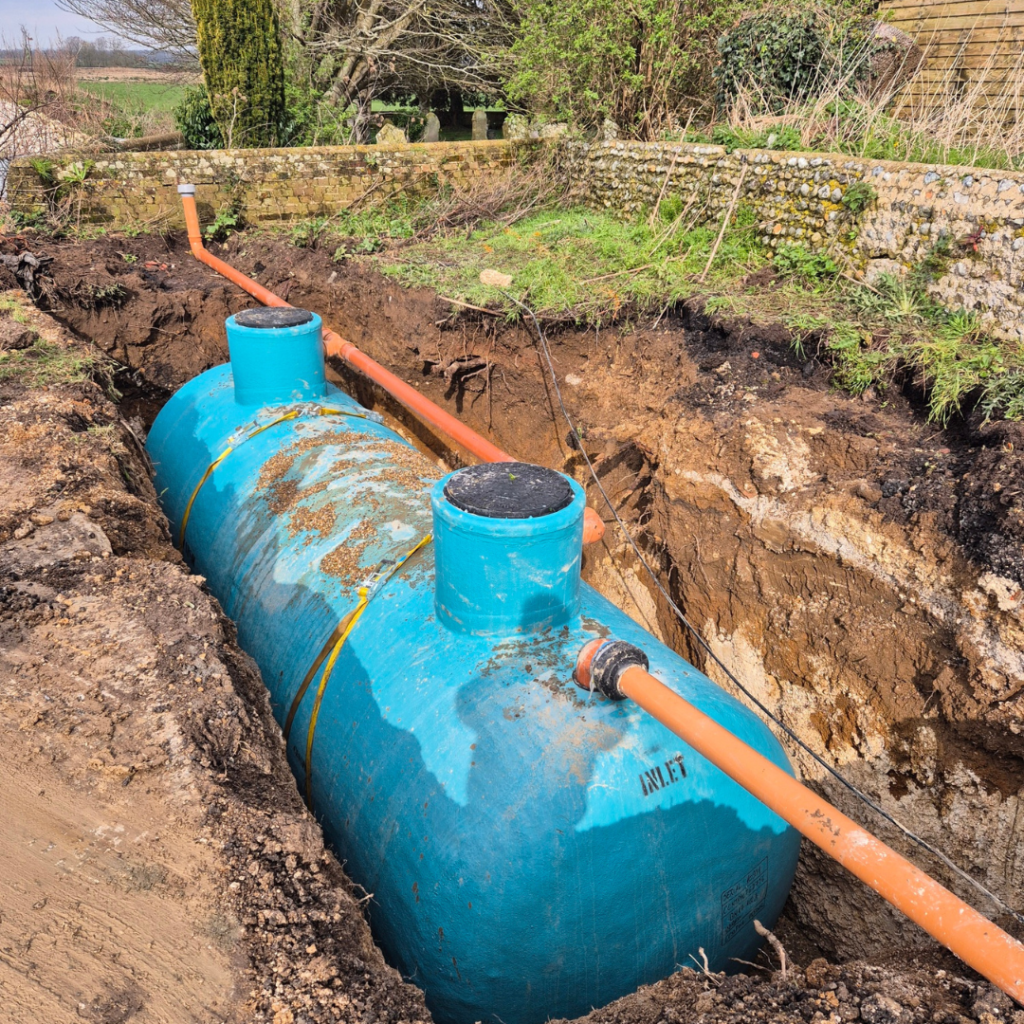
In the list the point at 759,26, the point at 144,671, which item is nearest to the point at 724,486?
the point at 144,671

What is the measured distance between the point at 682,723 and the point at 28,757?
227 cm

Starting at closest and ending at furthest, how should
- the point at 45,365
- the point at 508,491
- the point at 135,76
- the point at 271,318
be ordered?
the point at 508,491 → the point at 271,318 → the point at 45,365 → the point at 135,76

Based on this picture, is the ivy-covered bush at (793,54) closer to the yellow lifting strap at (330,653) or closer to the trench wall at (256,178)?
the trench wall at (256,178)

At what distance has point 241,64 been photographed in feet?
40.5

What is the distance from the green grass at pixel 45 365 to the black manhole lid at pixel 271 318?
60.2 inches

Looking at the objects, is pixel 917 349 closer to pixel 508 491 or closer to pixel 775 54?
pixel 508 491

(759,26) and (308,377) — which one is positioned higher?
(759,26)

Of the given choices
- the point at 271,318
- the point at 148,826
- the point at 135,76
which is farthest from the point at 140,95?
the point at 148,826

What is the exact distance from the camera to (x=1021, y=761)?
3930mm

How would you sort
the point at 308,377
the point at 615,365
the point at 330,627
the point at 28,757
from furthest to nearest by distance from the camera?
1. the point at 615,365
2. the point at 308,377
3. the point at 330,627
4. the point at 28,757

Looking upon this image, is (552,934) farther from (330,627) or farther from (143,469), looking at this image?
(143,469)

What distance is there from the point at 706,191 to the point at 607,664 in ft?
25.2

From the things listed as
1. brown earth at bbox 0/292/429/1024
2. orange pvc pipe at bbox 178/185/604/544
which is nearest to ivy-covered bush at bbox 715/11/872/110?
orange pvc pipe at bbox 178/185/604/544

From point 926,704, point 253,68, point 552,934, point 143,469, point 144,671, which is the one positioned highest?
point 253,68
